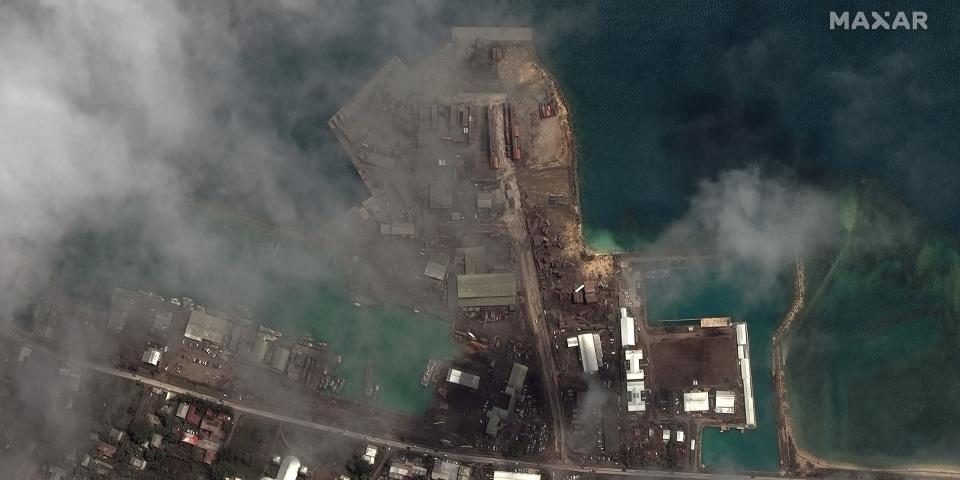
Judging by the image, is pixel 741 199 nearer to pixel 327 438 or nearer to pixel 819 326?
pixel 819 326

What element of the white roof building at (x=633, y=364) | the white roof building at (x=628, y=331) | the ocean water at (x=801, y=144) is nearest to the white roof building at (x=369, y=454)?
the white roof building at (x=633, y=364)

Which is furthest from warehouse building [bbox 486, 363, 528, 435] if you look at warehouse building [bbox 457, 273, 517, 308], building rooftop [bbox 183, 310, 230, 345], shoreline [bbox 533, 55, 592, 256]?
building rooftop [bbox 183, 310, 230, 345]

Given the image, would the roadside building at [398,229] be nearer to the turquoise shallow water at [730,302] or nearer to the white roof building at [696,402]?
the turquoise shallow water at [730,302]

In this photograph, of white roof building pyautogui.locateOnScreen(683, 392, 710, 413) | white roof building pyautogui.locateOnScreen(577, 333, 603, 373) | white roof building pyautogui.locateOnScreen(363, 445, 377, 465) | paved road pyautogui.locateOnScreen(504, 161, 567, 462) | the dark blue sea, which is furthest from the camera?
the dark blue sea

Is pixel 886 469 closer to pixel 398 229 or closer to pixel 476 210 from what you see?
pixel 476 210

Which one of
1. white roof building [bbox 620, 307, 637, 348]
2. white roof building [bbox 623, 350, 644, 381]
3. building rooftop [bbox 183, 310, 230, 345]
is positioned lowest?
building rooftop [bbox 183, 310, 230, 345]

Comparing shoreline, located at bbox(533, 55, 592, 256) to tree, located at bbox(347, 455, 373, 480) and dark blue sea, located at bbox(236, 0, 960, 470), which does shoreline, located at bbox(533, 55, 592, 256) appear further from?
tree, located at bbox(347, 455, 373, 480)

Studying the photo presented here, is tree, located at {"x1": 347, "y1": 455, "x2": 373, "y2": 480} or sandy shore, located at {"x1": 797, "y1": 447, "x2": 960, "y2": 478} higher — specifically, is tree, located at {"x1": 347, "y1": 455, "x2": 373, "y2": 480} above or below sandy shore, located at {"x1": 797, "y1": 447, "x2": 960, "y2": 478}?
below

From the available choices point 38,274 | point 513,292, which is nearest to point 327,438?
point 513,292

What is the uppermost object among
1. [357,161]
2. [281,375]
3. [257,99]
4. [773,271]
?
[257,99]
